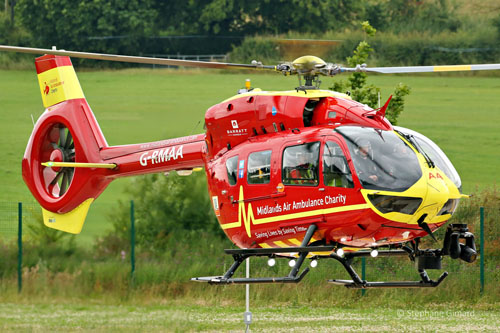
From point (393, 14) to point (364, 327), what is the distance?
104 ft

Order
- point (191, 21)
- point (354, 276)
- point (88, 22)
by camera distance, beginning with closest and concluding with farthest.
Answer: point (354, 276) → point (88, 22) → point (191, 21)

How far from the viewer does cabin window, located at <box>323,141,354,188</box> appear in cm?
1112

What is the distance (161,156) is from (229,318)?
4199mm

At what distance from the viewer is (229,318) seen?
17047 mm

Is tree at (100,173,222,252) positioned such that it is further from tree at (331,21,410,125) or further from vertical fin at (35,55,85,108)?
vertical fin at (35,55,85,108)

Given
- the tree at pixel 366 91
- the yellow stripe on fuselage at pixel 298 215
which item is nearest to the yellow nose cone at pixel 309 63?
the yellow stripe on fuselage at pixel 298 215

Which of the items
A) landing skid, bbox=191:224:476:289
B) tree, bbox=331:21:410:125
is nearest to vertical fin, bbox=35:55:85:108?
tree, bbox=331:21:410:125

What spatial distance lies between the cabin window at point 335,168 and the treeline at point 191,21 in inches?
1281

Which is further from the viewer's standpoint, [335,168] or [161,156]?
[161,156]

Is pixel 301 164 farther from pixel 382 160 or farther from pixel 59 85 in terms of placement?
pixel 59 85

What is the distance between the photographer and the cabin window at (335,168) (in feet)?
36.5

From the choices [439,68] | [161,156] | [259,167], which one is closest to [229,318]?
[161,156]

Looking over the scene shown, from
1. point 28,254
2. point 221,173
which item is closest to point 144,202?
point 28,254

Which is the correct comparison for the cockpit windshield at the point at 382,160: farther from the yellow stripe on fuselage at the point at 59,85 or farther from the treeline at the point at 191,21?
the treeline at the point at 191,21
